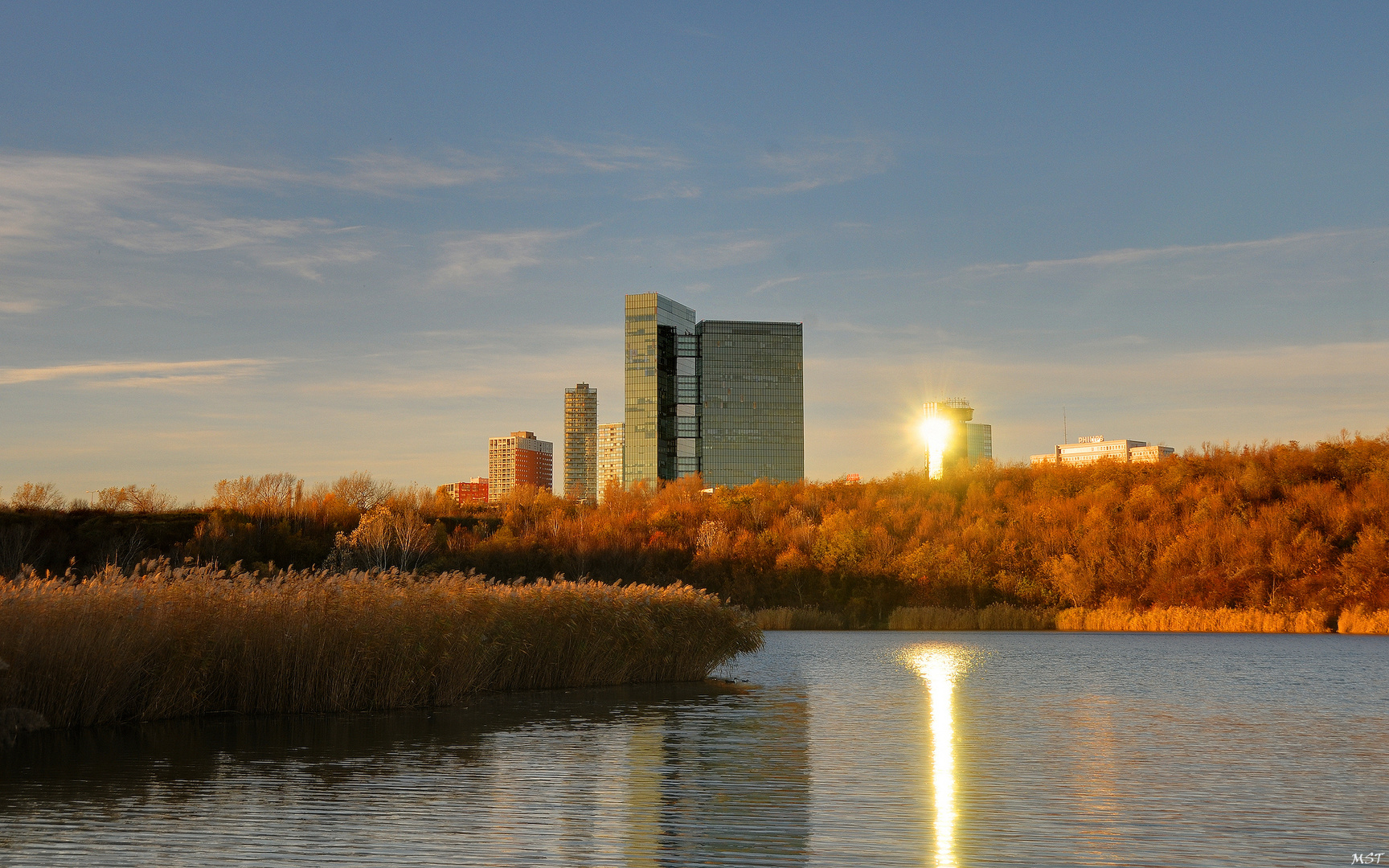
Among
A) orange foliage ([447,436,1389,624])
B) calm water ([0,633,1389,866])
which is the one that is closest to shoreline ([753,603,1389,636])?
orange foliage ([447,436,1389,624])

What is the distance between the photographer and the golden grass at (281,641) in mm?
17391

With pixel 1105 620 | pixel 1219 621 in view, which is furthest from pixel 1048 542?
pixel 1219 621

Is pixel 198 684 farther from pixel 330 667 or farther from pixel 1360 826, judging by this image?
pixel 1360 826

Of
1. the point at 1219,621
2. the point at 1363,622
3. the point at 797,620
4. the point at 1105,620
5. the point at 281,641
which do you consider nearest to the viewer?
the point at 281,641

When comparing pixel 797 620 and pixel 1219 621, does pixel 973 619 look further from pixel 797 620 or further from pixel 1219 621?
pixel 1219 621

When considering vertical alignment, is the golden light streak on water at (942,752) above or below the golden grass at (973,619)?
above

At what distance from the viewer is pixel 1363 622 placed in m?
59.7

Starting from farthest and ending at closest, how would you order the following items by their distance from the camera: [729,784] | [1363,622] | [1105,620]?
[1105,620] → [1363,622] → [729,784]

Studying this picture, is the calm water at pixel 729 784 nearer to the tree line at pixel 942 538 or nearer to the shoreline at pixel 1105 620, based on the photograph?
the shoreline at pixel 1105 620

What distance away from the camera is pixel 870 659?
38500 mm

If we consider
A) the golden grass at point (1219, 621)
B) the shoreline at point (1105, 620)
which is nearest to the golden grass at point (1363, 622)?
the shoreline at point (1105, 620)

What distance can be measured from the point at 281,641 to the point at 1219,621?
55.9 metres

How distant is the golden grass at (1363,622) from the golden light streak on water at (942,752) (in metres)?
34.9

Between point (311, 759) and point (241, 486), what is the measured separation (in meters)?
90.4
